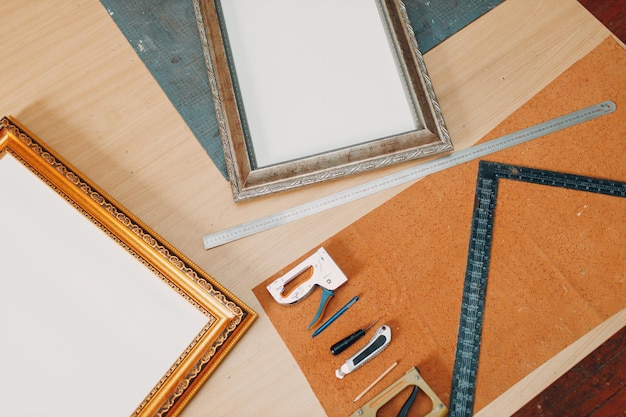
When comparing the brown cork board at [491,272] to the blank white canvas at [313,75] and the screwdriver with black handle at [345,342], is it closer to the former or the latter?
the screwdriver with black handle at [345,342]

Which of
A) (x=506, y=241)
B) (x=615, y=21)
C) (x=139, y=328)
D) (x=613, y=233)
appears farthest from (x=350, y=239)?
(x=615, y=21)

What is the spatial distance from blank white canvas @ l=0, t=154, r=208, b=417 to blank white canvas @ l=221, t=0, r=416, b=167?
1.27 ft

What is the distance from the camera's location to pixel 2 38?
122cm

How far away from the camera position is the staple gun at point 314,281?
1060 mm

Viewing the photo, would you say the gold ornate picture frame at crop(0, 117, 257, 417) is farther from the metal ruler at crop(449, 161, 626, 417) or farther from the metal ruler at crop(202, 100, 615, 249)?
the metal ruler at crop(449, 161, 626, 417)

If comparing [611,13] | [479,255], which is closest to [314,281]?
[479,255]

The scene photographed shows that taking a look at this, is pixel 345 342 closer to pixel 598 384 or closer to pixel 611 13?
pixel 598 384

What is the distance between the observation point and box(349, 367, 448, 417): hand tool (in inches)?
39.6

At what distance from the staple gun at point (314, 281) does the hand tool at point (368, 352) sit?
0.11m

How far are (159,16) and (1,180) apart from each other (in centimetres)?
55

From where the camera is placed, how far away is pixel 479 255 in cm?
110

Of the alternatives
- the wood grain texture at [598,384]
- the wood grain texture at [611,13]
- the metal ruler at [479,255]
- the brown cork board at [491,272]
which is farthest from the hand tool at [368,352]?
the wood grain texture at [611,13]

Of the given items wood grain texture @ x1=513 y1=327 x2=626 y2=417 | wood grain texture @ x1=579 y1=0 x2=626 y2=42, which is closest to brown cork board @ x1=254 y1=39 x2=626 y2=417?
wood grain texture @ x1=513 y1=327 x2=626 y2=417

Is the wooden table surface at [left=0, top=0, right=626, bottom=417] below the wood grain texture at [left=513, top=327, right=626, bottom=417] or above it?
above
